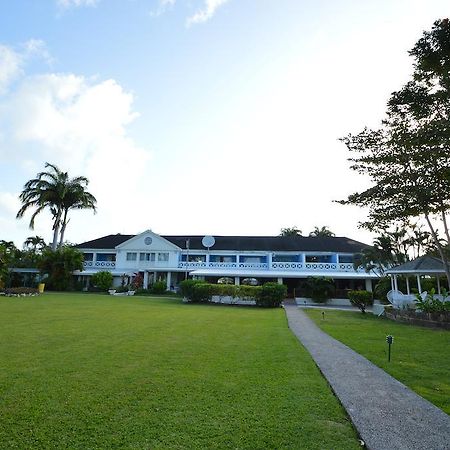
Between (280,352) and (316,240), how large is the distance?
36.1 m

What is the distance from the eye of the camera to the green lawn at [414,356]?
20.4ft

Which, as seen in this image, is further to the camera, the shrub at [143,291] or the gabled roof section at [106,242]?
the gabled roof section at [106,242]

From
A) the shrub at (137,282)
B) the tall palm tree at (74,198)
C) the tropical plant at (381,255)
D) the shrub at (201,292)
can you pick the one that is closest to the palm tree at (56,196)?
the tall palm tree at (74,198)

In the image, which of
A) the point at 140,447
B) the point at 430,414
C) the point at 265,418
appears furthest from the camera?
the point at 430,414

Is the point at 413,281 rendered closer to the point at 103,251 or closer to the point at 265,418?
the point at 265,418

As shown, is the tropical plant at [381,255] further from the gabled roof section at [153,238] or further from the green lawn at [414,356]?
the gabled roof section at [153,238]

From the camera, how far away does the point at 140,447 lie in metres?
3.69

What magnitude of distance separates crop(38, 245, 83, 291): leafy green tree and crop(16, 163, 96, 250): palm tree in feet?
11.5

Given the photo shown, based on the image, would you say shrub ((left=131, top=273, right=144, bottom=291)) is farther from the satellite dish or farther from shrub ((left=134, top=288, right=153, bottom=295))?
the satellite dish

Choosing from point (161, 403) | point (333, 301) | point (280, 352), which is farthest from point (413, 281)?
point (161, 403)

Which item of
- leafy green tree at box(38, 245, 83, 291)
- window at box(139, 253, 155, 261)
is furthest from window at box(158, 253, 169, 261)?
leafy green tree at box(38, 245, 83, 291)

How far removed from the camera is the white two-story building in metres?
38.5

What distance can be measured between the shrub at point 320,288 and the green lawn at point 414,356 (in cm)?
1677

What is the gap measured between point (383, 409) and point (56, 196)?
139 feet
